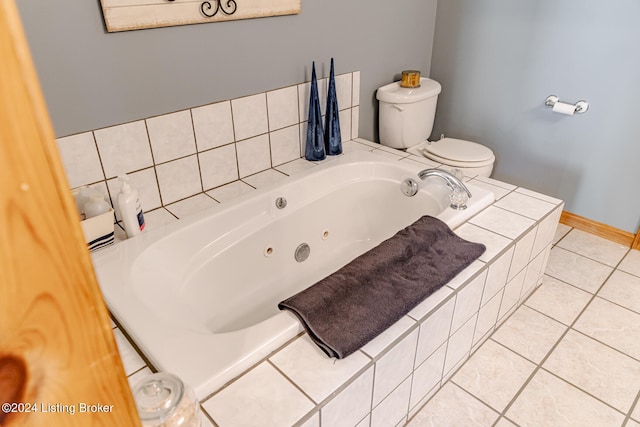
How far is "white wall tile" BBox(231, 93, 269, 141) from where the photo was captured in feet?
6.25

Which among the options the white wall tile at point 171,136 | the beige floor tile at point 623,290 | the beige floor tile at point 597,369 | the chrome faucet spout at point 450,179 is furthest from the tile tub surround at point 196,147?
the beige floor tile at point 623,290

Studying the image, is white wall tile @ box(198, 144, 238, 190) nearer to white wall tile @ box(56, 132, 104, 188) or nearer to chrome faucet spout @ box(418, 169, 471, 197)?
white wall tile @ box(56, 132, 104, 188)

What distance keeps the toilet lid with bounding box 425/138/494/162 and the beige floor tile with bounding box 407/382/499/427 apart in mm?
1241

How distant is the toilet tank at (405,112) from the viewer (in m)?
2.46

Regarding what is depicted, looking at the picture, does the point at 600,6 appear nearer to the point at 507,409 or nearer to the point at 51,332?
the point at 507,409

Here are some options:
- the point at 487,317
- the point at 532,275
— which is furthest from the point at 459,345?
the point at 532,275

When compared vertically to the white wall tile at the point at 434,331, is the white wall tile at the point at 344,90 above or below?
above

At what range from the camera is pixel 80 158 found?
1528mm

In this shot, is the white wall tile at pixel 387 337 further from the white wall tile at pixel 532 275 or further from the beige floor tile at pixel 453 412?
the white wall tile at pixel 532 275

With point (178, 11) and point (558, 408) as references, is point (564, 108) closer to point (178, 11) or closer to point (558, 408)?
point (558, 408)

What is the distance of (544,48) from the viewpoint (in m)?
2.35

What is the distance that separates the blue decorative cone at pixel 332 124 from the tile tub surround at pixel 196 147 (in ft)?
0.28

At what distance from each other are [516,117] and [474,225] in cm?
117

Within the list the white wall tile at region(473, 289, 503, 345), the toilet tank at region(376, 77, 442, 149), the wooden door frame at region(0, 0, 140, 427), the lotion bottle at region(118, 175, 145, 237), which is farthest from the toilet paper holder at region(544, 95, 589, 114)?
the wooden door frame at region(0, 0, 140, 427)
